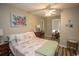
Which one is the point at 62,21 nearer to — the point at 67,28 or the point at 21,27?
→ the point at 67,28

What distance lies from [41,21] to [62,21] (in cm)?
41

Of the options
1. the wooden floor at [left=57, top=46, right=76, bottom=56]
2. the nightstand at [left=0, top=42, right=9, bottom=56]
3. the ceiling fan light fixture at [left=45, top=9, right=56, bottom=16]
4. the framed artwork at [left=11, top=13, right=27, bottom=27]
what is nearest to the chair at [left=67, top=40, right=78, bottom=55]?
the wooden floor at [left=57, top=46, right=76, bottom=56]

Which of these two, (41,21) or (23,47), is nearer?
(23,47)

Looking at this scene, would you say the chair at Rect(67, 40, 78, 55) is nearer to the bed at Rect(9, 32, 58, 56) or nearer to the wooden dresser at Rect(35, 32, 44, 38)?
the bed at Rect(9, 32, 58, 56)

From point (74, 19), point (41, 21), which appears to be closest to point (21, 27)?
point (41, 21)

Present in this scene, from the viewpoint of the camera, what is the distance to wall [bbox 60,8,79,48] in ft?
5.99

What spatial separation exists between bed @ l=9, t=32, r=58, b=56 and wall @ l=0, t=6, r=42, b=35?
0.10 metres

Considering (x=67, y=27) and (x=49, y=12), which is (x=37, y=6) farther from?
(x=67, y=27)

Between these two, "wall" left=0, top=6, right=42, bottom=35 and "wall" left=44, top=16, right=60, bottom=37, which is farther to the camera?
"wall" left=44, top=16, right=60, bottom=37

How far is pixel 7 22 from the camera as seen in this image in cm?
177

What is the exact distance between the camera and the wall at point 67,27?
183 cm

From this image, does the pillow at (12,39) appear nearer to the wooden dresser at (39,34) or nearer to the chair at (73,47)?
the wooden dresser at (39,34)

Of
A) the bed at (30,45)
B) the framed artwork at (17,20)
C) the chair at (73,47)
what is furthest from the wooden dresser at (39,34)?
the chair at (73,47)

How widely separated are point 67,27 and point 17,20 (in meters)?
0.98
